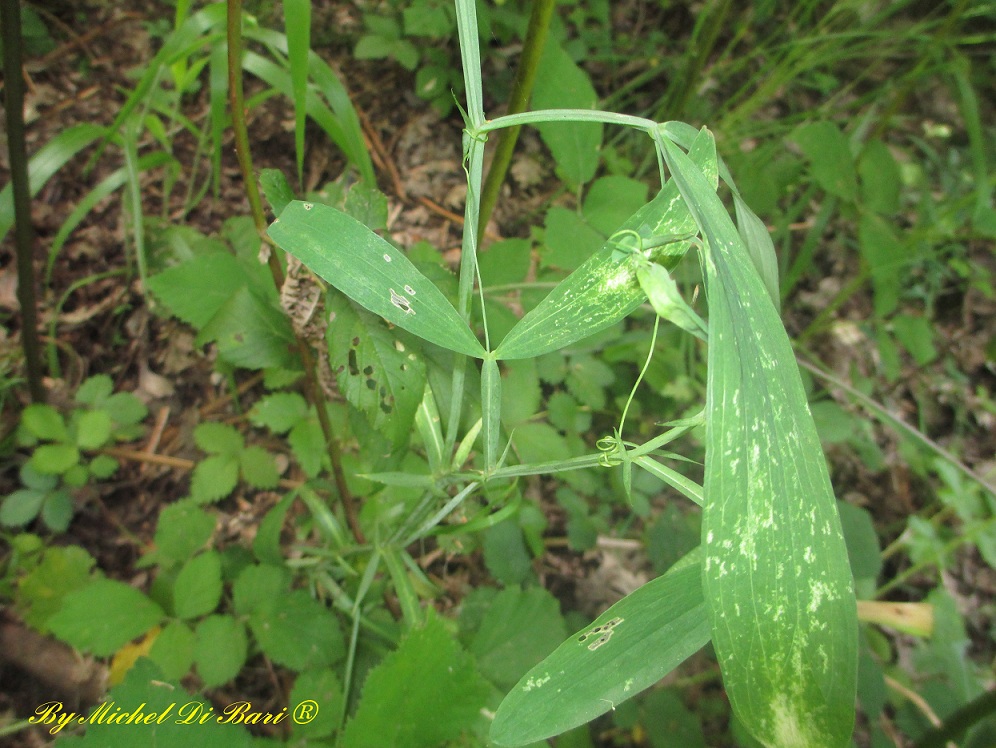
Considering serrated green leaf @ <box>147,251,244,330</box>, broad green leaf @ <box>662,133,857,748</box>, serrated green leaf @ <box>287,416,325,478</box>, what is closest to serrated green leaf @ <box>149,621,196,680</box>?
serrated green leaf @ <box>287,416,325,478</box>

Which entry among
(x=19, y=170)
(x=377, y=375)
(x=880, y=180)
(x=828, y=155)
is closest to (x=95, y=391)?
(x=19, y=170)

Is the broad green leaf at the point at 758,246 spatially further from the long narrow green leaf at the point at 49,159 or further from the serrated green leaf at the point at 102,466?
the serrated green leaf at the point at 102,466

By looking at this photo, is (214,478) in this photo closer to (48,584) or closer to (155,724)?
(48,584)

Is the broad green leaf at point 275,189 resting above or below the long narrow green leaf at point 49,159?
below

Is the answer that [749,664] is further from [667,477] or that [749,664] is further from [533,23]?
[533,23]

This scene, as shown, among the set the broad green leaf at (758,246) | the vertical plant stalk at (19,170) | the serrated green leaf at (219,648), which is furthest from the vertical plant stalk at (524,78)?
the serrated green leaf at (219,648)
